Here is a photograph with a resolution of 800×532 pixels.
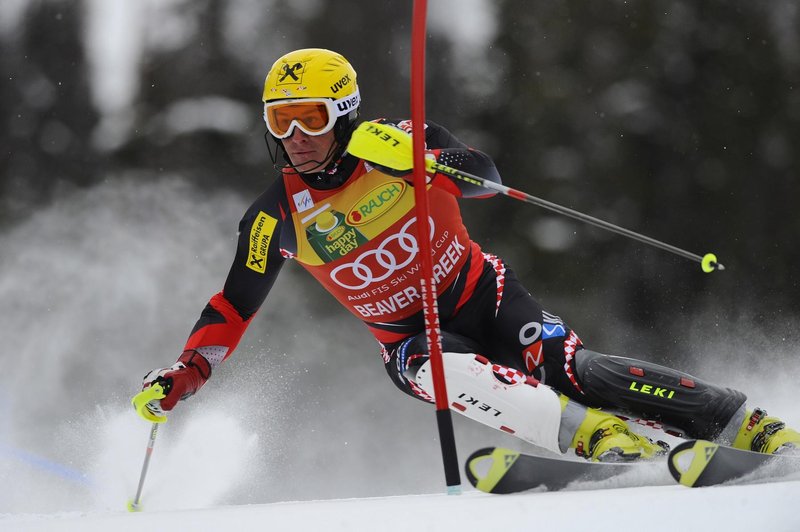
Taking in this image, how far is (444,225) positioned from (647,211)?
2994 millimetres

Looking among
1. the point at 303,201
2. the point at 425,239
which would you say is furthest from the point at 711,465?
the point at 303,201

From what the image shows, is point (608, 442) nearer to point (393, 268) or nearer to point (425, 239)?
point (425, 239)

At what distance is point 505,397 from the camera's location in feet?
7.08

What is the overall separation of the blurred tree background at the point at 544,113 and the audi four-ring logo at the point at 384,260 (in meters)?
2.75

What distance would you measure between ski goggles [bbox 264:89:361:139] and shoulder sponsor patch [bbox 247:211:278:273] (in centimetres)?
27

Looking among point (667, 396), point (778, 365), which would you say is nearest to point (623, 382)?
point (667, 396)

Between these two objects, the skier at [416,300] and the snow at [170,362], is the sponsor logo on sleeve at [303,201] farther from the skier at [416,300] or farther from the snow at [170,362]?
the snow at [170,362]

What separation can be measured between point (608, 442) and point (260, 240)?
1.21 meters

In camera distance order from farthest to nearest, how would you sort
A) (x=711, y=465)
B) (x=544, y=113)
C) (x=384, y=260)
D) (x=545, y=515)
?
(x=544, y=113) → (x=384, y=260) → (x=711, y=465) → (x=545, y=515)

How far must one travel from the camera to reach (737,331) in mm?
5078

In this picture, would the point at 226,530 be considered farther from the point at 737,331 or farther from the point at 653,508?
the point at 737,331

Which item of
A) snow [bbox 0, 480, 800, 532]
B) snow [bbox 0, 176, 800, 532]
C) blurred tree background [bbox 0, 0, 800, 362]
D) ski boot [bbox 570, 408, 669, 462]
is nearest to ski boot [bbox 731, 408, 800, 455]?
ski boot [bbox 570, 408, 669, 462]

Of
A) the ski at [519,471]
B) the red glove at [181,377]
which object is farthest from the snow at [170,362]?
the ski at [519,471]

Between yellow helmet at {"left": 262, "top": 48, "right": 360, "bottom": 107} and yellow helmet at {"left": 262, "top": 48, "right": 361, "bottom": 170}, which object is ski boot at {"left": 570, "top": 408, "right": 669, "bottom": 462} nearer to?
yellow helmet at {"left": 262, "top": 48, "right": 361, "bottom": 170}
